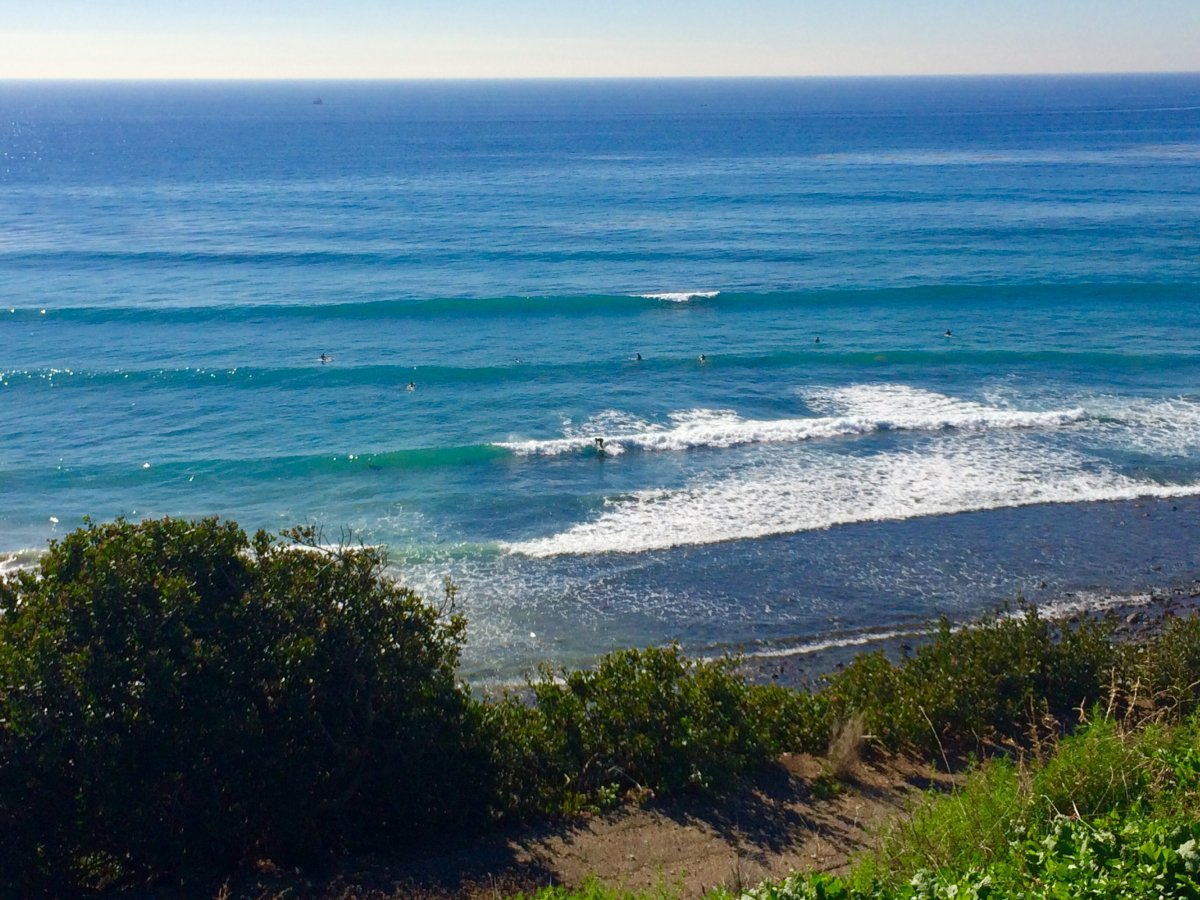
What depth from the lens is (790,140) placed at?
4333 inches

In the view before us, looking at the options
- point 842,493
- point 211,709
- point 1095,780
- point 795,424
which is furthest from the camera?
point 795,424

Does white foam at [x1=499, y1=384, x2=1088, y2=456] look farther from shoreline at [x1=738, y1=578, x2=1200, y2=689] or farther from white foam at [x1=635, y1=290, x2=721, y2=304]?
white foam at [x1=635, y1=290, x2=721, y2=304]

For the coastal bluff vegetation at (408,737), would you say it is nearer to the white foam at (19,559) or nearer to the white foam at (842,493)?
the white foam at (842,493)

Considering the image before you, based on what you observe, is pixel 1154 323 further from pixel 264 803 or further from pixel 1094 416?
pixel 264 803

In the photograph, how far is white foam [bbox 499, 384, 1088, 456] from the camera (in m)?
26.7

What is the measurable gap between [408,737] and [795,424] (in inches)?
773

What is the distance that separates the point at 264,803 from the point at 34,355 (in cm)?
2979

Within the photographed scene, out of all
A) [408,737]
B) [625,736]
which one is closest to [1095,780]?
[625,736]

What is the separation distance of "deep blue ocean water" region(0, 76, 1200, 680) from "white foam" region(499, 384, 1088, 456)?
11 centimetres

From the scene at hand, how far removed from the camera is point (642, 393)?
3067 centimetres

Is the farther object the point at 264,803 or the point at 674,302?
the point at 674,302

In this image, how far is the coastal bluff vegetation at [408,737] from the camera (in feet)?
26.8

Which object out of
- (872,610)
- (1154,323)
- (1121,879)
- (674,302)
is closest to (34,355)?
(674,302)

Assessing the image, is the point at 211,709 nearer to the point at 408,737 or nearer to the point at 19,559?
the point at 408,737
